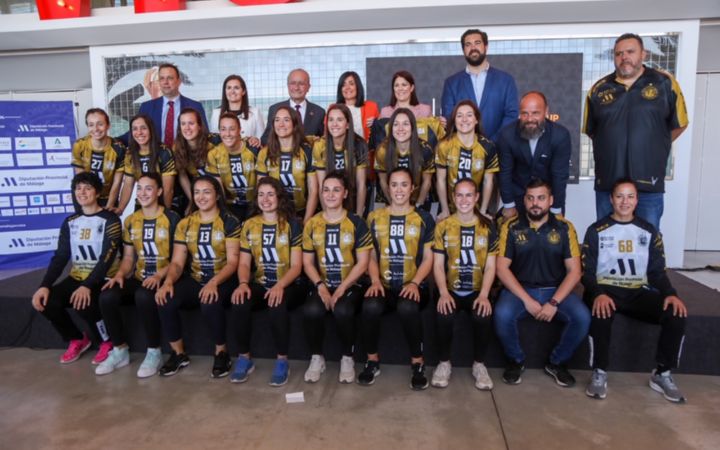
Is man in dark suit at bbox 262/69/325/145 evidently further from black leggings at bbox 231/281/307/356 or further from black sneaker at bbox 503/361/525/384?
black sneaker at bbox 503/361/525/384

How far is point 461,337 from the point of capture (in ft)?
10.0

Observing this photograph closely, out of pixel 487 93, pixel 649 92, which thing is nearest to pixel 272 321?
pixel 487 93

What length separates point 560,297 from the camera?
283 cm

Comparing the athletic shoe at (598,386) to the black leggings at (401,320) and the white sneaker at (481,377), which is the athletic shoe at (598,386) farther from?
the black leggings at (401,320)

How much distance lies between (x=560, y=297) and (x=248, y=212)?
2114mm

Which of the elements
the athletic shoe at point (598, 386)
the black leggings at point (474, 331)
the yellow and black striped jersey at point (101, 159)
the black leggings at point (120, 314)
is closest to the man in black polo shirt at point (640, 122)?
the athletic shoe at point (598, 386)

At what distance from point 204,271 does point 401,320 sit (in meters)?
1.31

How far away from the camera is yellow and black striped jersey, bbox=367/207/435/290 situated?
3045 mm

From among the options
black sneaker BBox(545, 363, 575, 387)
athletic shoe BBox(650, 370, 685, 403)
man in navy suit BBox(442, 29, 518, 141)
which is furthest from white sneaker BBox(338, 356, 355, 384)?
man in navy suit BBox(442, 29, 518, 141)

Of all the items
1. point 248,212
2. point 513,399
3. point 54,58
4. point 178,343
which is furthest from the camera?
point 54,58

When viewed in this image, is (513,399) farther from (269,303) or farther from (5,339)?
(5,339)

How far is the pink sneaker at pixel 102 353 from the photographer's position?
10.5ft

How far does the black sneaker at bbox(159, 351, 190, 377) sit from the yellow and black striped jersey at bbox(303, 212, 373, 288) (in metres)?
0.99

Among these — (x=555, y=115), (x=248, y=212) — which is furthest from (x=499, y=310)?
(x=555, y=115)
